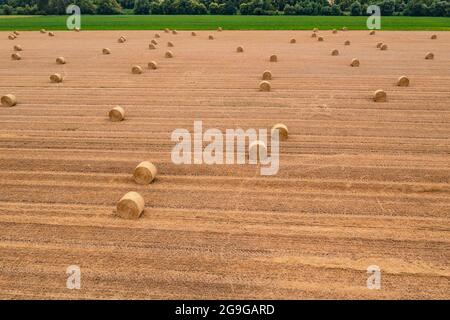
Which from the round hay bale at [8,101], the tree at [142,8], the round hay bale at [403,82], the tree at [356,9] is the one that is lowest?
the round hay bale at [8,101]

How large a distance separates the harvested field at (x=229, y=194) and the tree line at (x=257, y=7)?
192 feet

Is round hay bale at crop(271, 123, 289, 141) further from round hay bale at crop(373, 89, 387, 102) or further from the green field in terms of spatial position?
the green field

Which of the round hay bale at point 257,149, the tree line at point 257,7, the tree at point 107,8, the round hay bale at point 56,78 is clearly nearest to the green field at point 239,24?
the tree line at point 257,7

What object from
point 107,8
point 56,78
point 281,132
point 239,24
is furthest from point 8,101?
point 107,8

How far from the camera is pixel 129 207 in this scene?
6316mm

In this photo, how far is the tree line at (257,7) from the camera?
65812 millimetres

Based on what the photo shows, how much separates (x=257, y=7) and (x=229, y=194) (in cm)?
6916

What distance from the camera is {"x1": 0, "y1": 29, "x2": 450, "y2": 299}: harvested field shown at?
5105mm

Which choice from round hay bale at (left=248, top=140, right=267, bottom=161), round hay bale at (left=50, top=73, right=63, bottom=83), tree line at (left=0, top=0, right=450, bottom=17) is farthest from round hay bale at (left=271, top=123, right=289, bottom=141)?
tree line at (left=0, top=0, right=450, bottom=17)

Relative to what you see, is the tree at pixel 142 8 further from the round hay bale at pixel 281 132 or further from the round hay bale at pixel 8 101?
the round hay bale at pixel 281 132

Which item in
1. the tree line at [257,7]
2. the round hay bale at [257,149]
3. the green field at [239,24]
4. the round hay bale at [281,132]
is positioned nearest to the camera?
the round hay bale at [257,149]

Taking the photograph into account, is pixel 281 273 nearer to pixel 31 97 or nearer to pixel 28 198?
pixel 28 198
